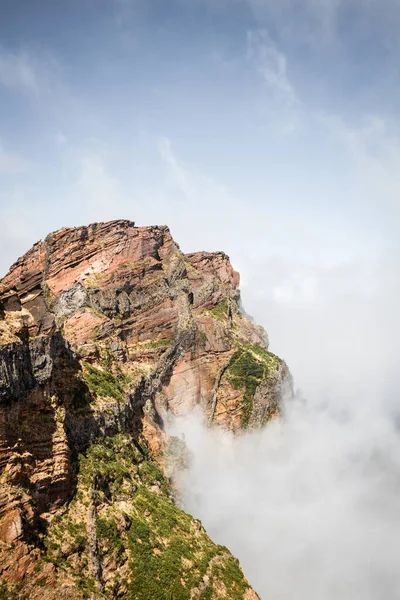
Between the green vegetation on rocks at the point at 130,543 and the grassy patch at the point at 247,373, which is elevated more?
the grassy patch at the point at 247,373

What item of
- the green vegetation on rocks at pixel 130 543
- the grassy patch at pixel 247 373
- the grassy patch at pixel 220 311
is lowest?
the green vegetation on rocks at pixel 130 543

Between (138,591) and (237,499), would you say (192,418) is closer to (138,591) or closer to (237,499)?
(237,499)

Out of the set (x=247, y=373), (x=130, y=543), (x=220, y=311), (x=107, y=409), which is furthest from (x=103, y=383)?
(x=220, y=311)

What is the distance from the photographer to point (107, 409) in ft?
199

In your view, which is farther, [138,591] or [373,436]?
[373,436]

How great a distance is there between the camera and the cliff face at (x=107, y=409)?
38219mm

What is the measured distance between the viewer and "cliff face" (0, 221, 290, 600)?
3822 cm

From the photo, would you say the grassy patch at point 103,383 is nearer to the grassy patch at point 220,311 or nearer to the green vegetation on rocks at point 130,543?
the green vegetation on rocks at point 130,543

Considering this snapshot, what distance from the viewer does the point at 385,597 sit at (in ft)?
282

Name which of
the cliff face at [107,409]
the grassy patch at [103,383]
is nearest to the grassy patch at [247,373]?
the cliff face at [107,409]

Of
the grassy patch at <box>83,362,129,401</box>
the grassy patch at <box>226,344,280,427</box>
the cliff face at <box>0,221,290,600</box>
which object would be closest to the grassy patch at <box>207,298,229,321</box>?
the cliff face at <box>0,221,290,600</box>

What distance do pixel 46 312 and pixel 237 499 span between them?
64.3 metres

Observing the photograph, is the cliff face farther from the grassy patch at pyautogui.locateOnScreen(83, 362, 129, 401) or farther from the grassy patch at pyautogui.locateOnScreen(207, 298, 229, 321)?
the grassy patch at pyautogui.locateOnScreen(207, 298, 229, 321)

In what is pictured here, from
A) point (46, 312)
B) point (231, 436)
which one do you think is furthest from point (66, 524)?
point (231, 436)
